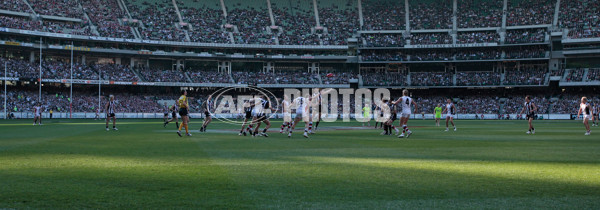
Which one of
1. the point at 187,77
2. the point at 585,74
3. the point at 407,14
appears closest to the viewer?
the point at 585,74

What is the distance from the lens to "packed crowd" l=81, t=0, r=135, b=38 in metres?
76.2

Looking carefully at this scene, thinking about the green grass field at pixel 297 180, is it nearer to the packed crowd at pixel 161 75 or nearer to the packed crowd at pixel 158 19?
the packed crowd at pixel 161 75

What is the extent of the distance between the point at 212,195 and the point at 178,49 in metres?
77.3

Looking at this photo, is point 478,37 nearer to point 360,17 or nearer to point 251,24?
point 360,17

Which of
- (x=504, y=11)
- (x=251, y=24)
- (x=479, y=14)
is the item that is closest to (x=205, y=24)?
(x=251, y=24)

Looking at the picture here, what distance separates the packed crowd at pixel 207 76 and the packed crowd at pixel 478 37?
3930cm

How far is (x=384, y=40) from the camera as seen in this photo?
84.4 meters

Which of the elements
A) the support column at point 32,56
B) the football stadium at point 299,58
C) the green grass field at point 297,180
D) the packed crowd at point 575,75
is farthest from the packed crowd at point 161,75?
the green grass field at point 297,180

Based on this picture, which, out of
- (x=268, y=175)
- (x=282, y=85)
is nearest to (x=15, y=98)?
(x=282, y=85)

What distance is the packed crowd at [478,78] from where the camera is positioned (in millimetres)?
78875

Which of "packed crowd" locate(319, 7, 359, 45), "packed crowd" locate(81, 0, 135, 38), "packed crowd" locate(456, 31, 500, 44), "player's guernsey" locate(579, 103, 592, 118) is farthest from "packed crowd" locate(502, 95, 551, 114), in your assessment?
"packed crowd" locate(81, 0, 135, 38)

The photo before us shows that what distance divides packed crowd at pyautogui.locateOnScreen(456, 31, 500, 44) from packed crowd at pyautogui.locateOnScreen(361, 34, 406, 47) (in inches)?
370

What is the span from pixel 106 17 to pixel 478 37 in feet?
200

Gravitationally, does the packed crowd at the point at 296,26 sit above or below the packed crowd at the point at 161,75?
above
